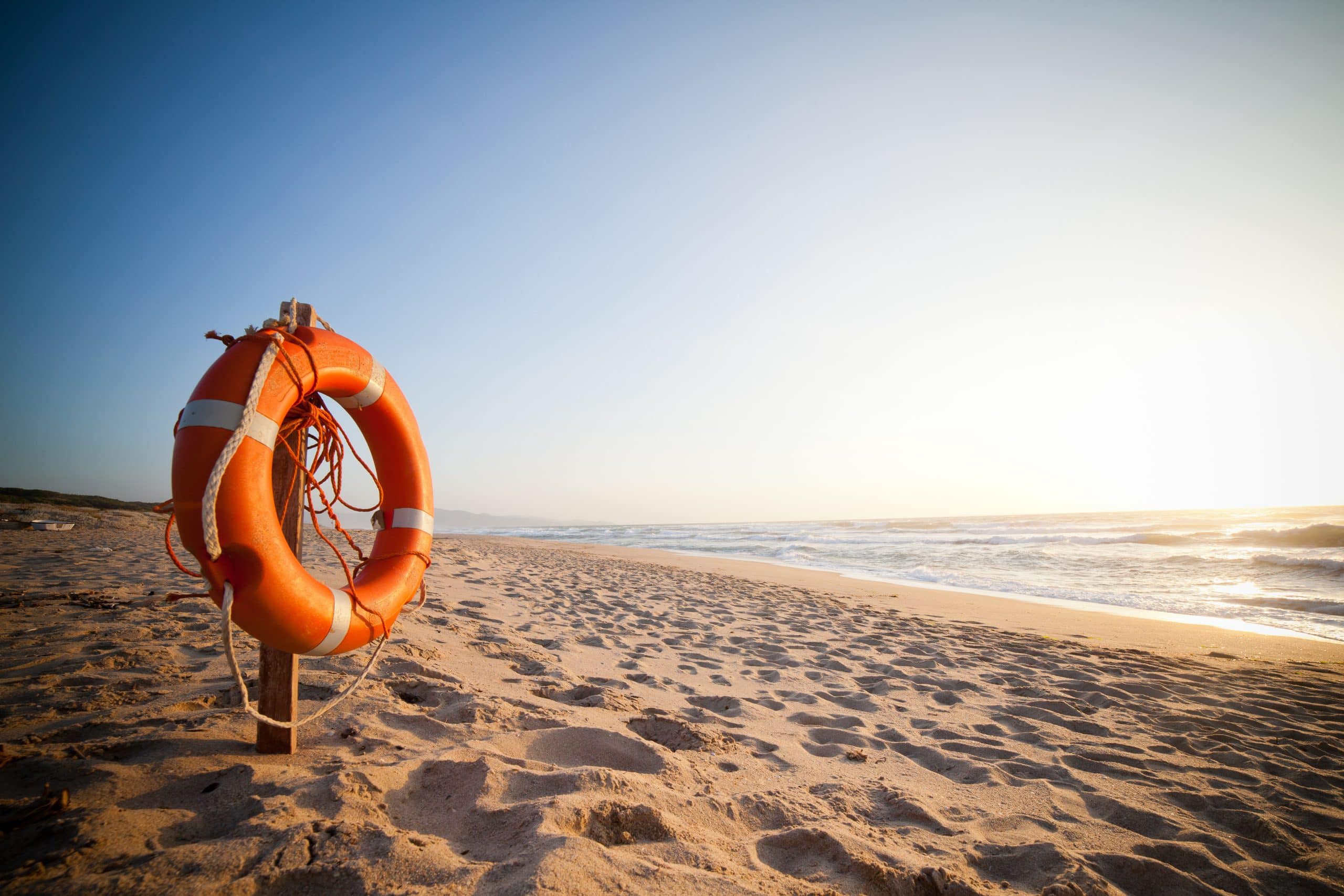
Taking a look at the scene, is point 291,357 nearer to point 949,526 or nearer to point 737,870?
point 737,870

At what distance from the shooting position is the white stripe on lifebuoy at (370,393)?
6.83ft

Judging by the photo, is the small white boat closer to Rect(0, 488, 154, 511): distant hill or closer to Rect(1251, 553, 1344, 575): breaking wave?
Rect(0, 488, 154, 511): distant hill

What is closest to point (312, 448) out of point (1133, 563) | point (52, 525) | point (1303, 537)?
point (52, 525)

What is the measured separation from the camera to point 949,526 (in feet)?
83.4

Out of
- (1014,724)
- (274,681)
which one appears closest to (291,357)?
(274,681)

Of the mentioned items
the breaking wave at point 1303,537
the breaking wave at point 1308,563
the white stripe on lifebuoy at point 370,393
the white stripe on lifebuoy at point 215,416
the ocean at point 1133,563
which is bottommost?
the ocean at point 1133,563

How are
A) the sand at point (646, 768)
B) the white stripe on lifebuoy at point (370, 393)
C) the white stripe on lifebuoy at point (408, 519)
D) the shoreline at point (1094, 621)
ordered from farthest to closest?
the shoreline at point (1094, 621) → the white stripe on lifebuoy at point (408, 519) → the white stripe on lifebuoy at point (370, 393) → the sand at point (646, 768)

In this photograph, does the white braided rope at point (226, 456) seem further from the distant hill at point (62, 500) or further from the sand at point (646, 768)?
the distant hill at point (62, 500)

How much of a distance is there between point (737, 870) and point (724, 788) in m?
0.49

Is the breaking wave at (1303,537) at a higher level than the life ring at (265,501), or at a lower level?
lower

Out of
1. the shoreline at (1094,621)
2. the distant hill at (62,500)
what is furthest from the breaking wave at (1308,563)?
the distant hill at (62,500)

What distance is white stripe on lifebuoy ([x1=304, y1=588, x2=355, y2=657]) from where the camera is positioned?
1.72 metres

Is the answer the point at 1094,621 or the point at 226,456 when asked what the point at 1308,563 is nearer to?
the point at 1094,621

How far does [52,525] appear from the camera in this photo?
9344 millimetres
